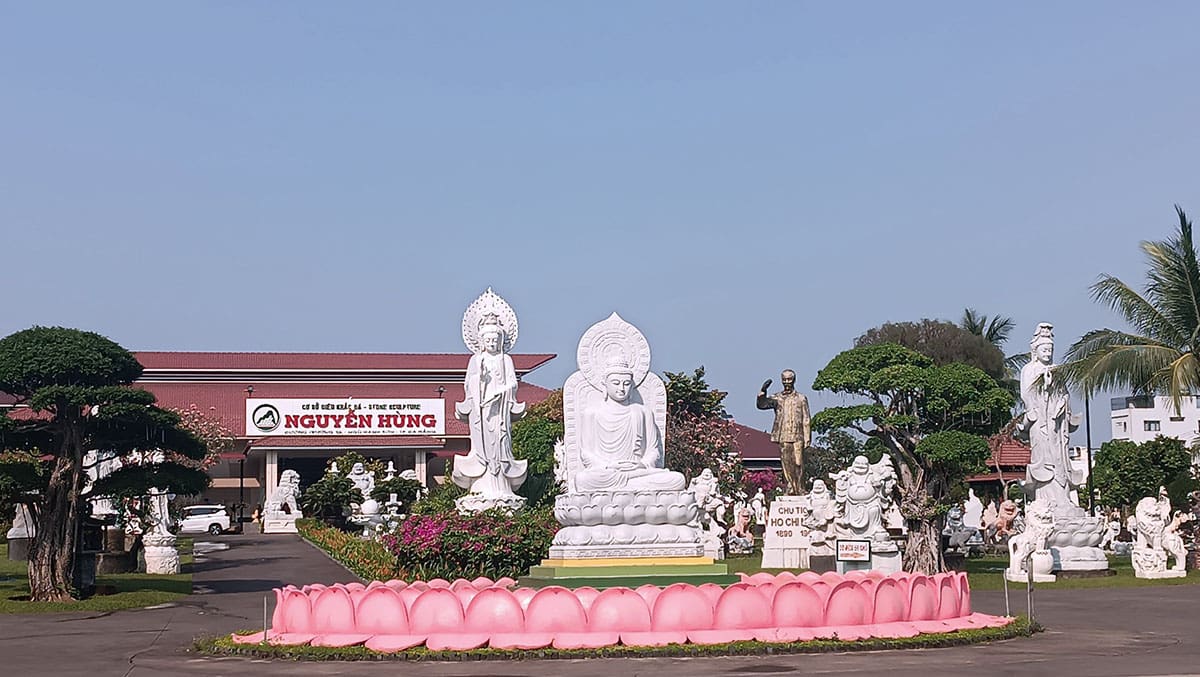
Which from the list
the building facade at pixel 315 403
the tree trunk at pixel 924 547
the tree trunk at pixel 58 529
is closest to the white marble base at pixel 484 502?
the tree trunk at pixel 924 547

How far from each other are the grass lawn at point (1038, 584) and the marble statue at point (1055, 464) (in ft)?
2.29

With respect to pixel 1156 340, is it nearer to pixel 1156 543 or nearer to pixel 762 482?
pixel 1156 543

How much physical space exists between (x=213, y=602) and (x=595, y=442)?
7524 mm

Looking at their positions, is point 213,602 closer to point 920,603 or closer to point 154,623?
point 154,623

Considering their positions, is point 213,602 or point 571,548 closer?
point 571,548

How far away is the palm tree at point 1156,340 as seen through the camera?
23625 mm

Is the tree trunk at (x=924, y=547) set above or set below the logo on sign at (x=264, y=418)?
below

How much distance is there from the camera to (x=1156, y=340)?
24.7 metres

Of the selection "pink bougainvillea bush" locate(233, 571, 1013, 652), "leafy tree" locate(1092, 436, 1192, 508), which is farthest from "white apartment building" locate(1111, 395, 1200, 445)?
"pink bougainvillea bush" locate(233, 571, 1013, 652)

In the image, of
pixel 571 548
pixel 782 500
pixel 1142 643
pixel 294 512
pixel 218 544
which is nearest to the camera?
pixel 1142 643

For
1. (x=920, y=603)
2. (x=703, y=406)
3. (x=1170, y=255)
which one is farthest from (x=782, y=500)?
(x=703, y=406)

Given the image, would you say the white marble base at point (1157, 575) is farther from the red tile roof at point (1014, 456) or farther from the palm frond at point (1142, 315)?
the red tile roof at point (1014, 456)

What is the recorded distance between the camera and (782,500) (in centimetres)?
2842

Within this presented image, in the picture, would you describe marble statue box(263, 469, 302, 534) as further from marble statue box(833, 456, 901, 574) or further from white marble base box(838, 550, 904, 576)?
white marble base box(838, 550, 904, 576)
